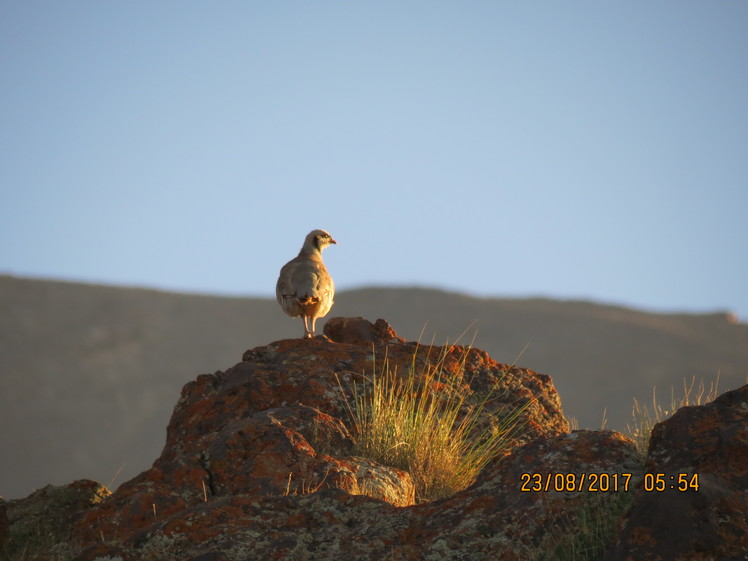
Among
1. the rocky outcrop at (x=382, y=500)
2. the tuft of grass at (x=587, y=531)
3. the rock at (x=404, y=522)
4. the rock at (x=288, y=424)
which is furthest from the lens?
the rock at (x=288, y=424)

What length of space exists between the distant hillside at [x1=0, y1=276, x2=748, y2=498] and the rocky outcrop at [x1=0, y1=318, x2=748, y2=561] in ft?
155

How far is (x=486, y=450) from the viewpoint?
25.1ft

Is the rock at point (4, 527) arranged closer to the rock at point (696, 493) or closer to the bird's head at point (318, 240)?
the rock at point (696, 493)

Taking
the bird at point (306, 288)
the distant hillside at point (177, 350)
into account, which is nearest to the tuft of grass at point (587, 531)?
the bird at point (306, 288)

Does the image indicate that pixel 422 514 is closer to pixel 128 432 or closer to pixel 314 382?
pixel 314 382

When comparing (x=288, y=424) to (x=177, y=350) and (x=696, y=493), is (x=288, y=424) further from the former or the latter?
(x=177, y=350)

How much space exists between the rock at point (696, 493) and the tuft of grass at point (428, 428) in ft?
7.92

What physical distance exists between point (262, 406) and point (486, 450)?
167 centimetres

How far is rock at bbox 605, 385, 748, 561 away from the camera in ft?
14.1

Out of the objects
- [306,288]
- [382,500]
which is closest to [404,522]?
[382,500]

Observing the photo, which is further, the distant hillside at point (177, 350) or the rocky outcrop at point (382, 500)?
the distant hillside at point (177, 350)

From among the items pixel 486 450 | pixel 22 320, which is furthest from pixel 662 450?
pixel 22 320

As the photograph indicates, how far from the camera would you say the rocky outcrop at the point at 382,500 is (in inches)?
177
